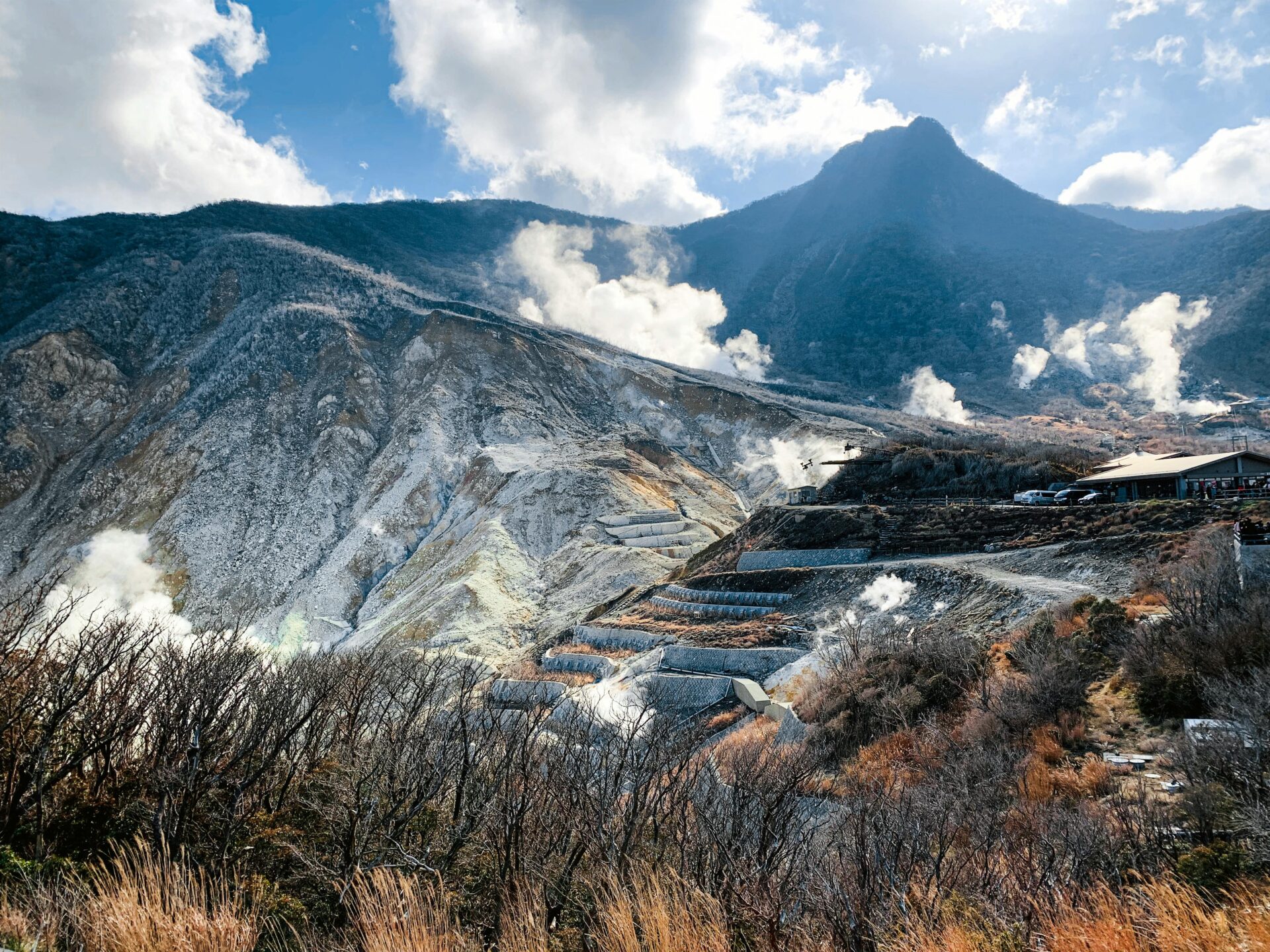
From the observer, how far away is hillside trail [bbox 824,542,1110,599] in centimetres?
2425

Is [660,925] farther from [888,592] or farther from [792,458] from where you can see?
[792,458]

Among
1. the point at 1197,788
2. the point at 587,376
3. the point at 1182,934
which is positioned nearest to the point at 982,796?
the point at 1197,788

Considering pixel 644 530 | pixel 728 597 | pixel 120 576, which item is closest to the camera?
pixel 728 597

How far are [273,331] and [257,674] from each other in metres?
91.3

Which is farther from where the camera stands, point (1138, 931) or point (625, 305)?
point (625, 305)

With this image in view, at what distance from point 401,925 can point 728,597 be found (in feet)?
105

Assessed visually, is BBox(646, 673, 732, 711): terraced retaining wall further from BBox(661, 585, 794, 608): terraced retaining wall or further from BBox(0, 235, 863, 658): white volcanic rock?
BBox(0, 235, 863, 658): white volcanic rock

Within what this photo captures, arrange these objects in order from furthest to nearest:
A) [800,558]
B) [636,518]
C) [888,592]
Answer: [636,518]
[800,558]
[888,592]

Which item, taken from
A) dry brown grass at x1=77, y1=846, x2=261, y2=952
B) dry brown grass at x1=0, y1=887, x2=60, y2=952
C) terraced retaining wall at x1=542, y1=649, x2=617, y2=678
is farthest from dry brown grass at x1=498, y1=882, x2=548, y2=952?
terraced retaining wall at x1=542, y1=649, x2=617, y2=678

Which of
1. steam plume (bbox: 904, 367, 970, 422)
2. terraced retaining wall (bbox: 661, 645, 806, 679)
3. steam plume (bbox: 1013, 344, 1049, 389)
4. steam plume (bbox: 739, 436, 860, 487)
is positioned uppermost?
steam plume (bbox: 1013, 344, 1049, 389)

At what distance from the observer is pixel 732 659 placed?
28.6 meters

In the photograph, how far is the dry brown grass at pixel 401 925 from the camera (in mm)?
4051

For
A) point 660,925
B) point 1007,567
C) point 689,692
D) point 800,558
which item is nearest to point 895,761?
point 689,692

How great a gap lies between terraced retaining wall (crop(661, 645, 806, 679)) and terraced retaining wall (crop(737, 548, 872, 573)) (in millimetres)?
9307
